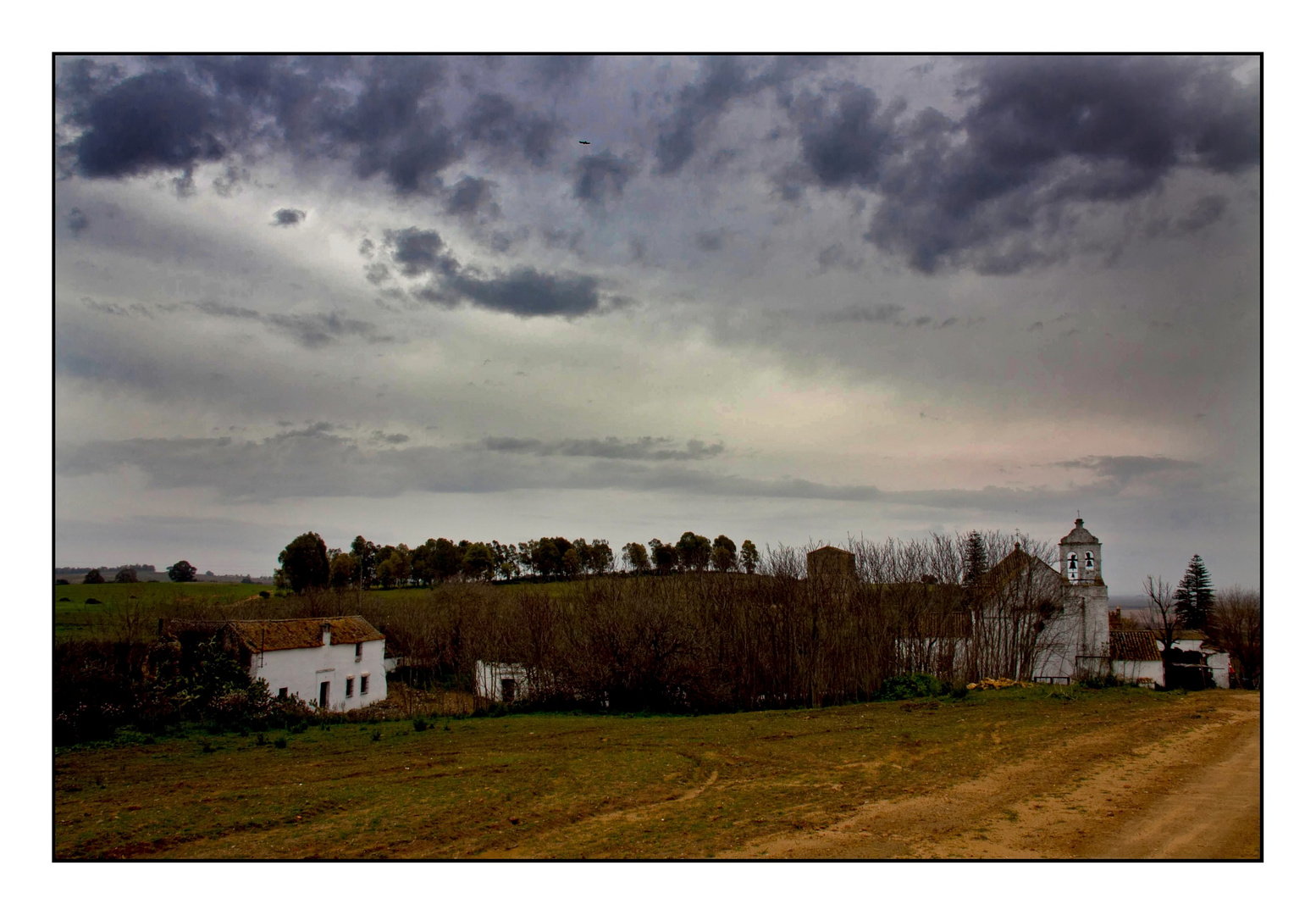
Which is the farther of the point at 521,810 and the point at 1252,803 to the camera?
the point at 521,810

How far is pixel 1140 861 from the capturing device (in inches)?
311

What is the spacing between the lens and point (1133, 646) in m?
27.6

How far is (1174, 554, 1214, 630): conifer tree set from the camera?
4484 cm

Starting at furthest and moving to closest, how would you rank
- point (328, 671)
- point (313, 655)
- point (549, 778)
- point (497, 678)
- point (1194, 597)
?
1. point (1194, 597)
2. point (328, 671)
3. point (313, 655)
4. point (497, 678)
5. point (549, 778)

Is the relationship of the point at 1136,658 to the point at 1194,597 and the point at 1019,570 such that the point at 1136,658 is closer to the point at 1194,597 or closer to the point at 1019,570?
the point at 1019,570

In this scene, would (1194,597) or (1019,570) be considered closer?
(1019,570)

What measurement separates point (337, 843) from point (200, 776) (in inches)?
252

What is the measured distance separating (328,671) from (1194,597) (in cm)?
5165

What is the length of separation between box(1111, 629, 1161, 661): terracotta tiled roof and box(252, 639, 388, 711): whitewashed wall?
30207 millimetres

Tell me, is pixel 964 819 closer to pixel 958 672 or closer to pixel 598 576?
pixel 958 672

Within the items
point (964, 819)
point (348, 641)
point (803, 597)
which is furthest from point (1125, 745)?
point (348, 641)

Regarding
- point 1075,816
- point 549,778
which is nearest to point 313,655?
point 549,778

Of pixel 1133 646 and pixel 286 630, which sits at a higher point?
pixel 1133 646

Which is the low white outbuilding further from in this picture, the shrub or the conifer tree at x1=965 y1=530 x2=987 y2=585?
the shrub
